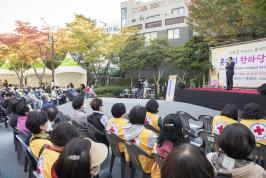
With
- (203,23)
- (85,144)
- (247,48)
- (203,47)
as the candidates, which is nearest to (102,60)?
(203,47)

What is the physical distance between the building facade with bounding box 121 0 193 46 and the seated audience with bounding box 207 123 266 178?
87.4 ft

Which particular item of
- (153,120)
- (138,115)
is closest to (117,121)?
(153,120)

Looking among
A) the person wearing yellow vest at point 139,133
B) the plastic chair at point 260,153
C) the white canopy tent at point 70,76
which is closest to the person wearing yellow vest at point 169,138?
the person wearing yellow vest at point 139,133

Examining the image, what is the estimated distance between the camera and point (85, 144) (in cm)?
198

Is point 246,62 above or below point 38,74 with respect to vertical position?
above

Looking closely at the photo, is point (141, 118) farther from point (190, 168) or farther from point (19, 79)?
point (19, 79)

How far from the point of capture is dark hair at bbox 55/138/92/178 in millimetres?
1934

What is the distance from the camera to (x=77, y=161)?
6.33 feet

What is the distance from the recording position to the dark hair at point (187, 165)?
128 centimetres

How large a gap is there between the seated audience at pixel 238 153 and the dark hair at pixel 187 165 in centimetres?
77

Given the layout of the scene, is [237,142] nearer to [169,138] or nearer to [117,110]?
[169,138]

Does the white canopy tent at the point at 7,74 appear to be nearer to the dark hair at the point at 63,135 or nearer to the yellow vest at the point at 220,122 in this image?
the yellow vest at the point at 220,122

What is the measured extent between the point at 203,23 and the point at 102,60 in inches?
412

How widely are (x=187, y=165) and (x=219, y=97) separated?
9.65 m
